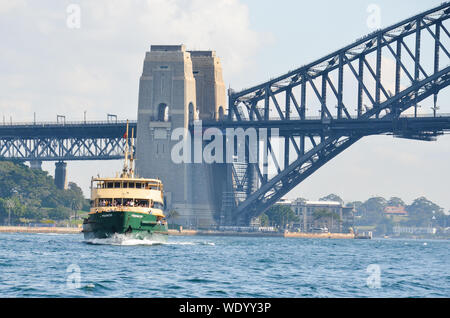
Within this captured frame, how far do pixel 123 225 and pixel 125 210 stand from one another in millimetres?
1283

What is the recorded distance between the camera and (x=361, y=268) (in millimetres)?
63000

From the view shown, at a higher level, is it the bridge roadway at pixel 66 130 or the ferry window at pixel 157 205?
the bridge roadway at pixel 66 130

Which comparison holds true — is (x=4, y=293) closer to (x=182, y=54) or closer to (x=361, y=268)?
(x=361, y=268)

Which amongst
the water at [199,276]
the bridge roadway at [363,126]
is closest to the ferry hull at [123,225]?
the water at [199,276]

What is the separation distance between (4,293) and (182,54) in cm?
12193

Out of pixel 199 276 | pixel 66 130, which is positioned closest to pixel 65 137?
pixel 66 130

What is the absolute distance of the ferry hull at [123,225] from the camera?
80312 millimetres

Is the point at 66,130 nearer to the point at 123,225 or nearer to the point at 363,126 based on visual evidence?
the point at 363,126

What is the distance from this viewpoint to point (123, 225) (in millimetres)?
80375

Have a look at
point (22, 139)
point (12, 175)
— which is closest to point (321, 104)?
point (22, 139)

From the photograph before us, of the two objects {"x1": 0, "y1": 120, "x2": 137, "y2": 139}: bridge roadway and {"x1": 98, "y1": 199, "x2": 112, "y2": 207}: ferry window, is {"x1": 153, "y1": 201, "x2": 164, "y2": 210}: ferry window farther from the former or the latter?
{"x1": 0, "y1": 120, "x2": 137, "y2": 139}: bridge roadway

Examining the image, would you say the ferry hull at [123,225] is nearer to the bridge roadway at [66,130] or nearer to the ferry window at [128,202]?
the ferry window at [128,202]

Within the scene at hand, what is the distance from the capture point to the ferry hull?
8031 centimetres
